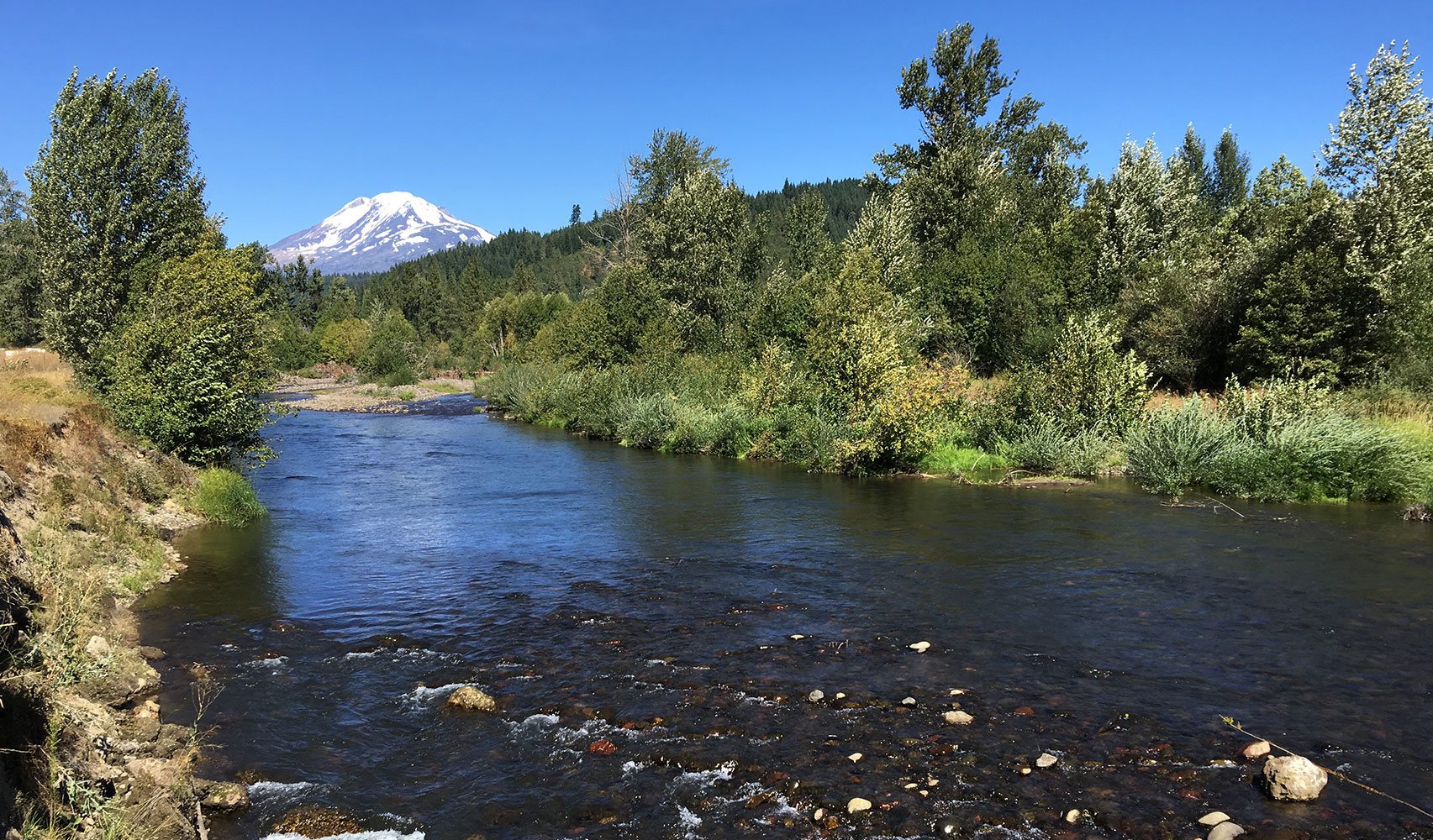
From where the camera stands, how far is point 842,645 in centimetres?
1176

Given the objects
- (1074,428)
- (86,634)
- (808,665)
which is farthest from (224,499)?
(1074,428)

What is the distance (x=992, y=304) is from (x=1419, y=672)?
3473 cm

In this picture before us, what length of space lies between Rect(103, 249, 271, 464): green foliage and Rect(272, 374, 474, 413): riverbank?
31.2 meters

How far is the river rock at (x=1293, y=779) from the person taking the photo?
24.5ft

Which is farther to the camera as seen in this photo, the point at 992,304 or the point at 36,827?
the point at 992,304

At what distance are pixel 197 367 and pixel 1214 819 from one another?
22.3m

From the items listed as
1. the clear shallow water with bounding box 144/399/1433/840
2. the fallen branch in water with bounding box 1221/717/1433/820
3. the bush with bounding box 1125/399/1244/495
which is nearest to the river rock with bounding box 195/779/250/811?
the clear shallow water with bounding box 144/399/1433/840

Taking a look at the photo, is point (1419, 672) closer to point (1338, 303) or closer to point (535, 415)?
point (1338, 303)

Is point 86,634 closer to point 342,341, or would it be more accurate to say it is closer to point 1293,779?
point 1293,779

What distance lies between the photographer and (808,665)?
11.1m

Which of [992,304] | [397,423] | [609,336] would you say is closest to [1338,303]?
[992,304]

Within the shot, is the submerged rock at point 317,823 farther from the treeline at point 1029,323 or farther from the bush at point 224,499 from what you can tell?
the treeline at point 1029,323

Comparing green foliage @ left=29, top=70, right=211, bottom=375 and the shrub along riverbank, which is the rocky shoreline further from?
the shrub along riverbank

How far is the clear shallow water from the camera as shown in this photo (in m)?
7.76
